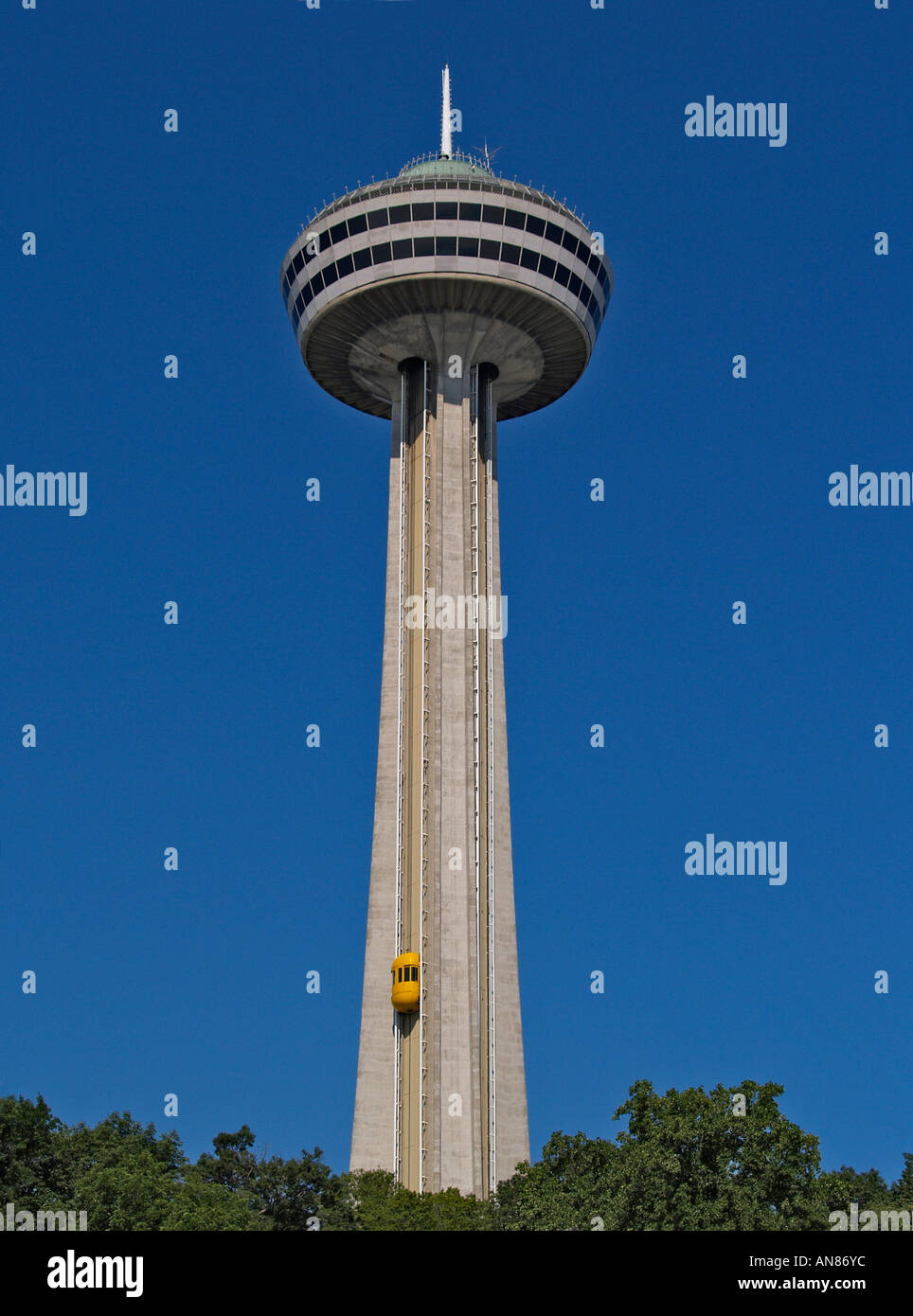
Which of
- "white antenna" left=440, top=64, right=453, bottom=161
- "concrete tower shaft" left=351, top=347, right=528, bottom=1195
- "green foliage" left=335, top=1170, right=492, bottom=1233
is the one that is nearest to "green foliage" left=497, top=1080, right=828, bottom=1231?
"green foliage" left=335, top=1170, right=492, bottom=1233

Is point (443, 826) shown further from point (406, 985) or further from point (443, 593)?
point (443, 593)

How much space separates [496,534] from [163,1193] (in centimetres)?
4897

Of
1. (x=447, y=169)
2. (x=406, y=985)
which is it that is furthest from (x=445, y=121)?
(x=406, y=985)

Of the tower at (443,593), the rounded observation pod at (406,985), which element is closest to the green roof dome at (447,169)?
the tower at (443,593)

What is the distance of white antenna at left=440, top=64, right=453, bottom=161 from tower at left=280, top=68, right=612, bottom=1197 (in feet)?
1.09

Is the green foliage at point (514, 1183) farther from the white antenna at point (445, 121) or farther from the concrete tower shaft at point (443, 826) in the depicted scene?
the white antenna at point (445, 121)

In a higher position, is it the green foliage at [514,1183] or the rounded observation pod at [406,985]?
the rounded observation pod at [406,985]

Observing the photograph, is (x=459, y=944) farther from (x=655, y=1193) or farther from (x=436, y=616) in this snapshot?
(x=655, y=1193)

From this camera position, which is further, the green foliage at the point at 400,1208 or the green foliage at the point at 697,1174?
the green foliage at the point at 400,1208

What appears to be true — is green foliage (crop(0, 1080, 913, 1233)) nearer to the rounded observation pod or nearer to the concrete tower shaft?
the concrete tower shaft

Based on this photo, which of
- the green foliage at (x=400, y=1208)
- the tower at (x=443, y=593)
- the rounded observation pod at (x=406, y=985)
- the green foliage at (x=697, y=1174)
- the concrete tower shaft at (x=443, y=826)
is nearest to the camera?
the green foliage at (x=697, y=1174)

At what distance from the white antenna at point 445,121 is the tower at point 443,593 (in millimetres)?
333

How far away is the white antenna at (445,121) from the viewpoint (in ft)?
383
